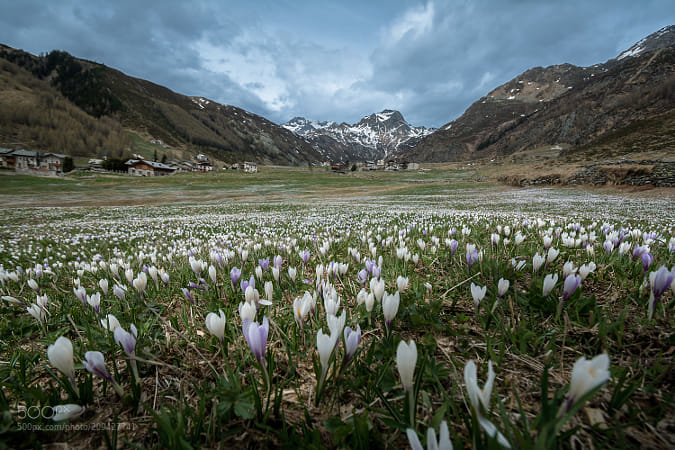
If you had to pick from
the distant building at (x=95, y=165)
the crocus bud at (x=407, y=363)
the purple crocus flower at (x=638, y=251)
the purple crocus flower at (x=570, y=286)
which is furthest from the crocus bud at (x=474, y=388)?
the distant building at (x=95, y=165)

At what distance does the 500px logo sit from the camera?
981mm

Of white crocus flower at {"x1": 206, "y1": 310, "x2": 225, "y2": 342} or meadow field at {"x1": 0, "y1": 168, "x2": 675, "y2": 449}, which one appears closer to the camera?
meadow field at {"x1": 0, "y1": 168, "x2": 675, "y2": 449}

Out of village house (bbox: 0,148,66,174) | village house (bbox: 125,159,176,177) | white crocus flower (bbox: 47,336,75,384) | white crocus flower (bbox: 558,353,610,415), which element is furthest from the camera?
village house (bbox: 125,159,176,177)

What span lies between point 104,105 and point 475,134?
239 m

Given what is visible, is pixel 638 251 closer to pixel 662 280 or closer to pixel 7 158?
pixel 662 280

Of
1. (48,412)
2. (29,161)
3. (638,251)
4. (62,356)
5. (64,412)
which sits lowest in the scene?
(48,412)

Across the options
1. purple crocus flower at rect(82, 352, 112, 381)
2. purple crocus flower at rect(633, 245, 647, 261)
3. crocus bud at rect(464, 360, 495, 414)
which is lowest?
purple crocus flower at rect(82, 352, 112, 381)

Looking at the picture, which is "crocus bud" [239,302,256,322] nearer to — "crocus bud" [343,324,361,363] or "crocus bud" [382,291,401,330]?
"crocus bud" [343,324,361,363]

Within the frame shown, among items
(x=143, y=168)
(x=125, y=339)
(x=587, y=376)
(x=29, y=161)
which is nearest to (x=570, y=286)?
(x=587, y=376)

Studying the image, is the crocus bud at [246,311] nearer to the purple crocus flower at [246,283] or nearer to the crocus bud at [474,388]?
the purple crocus flower at [246,283]

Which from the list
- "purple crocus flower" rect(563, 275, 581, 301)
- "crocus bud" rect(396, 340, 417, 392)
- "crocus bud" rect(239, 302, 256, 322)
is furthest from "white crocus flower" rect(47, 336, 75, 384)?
"purple crocus flower" rect(563, 275, 581, 301)

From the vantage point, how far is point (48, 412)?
3.59ft

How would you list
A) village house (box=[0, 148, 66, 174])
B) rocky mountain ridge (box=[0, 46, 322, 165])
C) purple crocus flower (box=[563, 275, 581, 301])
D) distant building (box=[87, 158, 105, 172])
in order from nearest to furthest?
purple crocus flower (box=[563, 275, 581, 301])
village house (box=[0, 148, 66, 174])
distant building (box=[87, 158, 105, 172])
rocky mountain ridge (box=[0, 46, 322, 165])

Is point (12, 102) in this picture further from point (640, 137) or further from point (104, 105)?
point (640, 137)
